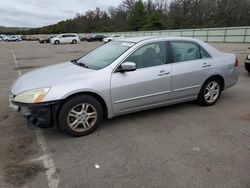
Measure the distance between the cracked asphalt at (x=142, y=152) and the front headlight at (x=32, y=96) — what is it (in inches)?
26.3

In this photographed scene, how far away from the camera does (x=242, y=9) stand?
4159cm

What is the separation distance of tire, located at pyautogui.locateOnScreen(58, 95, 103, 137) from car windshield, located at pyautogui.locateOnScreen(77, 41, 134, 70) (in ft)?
2.14

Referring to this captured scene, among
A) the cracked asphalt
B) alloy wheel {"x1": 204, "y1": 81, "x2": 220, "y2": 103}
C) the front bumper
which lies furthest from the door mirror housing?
alloy wheel {"x1": 204, "y1": 81, "x2": 220, "y2": 103}

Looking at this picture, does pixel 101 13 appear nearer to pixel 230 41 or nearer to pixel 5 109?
pixel 230 41

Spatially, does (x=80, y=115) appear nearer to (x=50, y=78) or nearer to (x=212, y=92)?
(x=50, y=78)

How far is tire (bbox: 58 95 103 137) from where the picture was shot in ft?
11.0

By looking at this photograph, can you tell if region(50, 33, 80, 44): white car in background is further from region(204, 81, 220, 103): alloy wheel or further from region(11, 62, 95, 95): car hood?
region(204, 81, 220, 103): alloy wheel

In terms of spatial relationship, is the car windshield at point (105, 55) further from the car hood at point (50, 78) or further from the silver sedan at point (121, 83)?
the car hood at point (50, 78)

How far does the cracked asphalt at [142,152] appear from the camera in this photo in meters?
2.54

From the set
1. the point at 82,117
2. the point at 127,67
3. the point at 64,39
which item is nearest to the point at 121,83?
the point at 127,67

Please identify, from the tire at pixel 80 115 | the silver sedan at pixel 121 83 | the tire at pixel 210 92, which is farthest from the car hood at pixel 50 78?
the tire at pixel 210 92

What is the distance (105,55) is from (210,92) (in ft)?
7.86

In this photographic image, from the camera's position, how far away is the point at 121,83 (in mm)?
3646

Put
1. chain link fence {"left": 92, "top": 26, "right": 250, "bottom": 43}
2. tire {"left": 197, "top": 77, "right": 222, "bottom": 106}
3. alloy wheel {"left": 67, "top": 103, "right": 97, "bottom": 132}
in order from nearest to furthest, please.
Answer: alloy wheel {"left": 67, "top": 103, "right": 97, "bottom": 132}
tire {"left": 197, "top": 77, "right": 222, "bottom": 106}
chain link fence {"left": 92, "top": 26, "right": 250, "bottom": 43}
